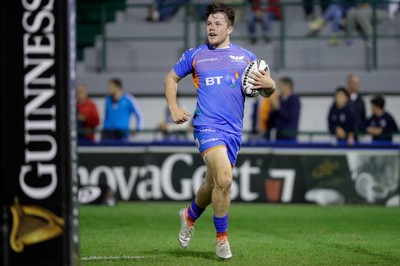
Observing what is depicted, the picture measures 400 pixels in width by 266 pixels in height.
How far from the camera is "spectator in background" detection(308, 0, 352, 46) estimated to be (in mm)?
23391

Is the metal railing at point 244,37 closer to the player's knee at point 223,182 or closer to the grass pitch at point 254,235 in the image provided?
the grass pitch at point 254,235

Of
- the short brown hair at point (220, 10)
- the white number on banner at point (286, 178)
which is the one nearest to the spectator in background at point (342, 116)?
the white number on banner at point (286, 178)

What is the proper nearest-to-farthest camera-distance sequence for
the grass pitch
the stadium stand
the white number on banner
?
the grass pitch → the white number on banner → the stadium stand

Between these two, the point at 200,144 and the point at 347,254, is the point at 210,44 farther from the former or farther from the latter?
the point at 347,254

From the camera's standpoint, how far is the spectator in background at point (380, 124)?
759 inches

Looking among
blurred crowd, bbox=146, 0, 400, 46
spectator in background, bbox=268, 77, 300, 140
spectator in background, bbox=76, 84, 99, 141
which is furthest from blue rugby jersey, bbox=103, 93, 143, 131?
blurred crowd, bbox=146, 0, 400, 46

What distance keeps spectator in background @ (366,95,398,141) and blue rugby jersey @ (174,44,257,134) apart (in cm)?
943

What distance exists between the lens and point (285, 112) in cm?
Answer: 1975

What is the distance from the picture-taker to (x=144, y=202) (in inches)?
754

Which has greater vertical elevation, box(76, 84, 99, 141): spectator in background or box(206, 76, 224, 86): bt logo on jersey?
box(206, 76, 224, 86): bt logo on jersey

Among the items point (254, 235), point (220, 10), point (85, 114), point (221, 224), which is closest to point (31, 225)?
point (221, 224)

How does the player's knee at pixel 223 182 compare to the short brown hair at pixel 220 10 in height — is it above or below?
below

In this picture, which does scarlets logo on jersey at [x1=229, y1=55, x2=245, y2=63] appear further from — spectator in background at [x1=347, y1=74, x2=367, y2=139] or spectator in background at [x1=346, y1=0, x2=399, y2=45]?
spectator in background at [x1=346, y1=0, x2=399, y2=45]

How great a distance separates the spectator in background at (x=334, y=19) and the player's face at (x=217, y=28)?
1327cm
